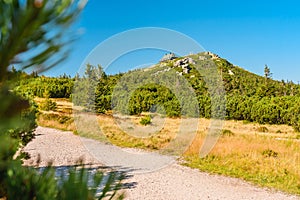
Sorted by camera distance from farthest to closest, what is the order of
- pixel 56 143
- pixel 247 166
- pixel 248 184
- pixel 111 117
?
1. pixel 111 117
2. pixel 56 143
3. pixel 247 166
4. pixel 248 184

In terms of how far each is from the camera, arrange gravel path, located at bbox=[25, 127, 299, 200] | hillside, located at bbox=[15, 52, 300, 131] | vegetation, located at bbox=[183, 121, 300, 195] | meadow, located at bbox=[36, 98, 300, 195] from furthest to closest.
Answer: hillside, located at bbox=[15, 52, 300, 131]
meadow, located at bbox=[36, 98, 300, 195]
vegetation, located at bbox=[183, 121, 300, 195]
gravel path, located at bbox=[25, 127, 299, 200]

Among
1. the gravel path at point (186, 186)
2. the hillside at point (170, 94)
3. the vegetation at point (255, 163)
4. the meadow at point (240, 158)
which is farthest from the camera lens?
the hillside at point (170, 94)

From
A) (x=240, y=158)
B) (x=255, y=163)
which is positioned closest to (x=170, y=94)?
(x=240, y=158)

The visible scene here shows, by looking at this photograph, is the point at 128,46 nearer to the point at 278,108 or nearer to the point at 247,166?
the point at 247,166

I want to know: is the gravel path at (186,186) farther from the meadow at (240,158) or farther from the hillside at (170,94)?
the hillside at (170,94)

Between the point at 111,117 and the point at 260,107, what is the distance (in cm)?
1332

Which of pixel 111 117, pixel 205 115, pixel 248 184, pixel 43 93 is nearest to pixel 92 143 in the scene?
pixel 248 184

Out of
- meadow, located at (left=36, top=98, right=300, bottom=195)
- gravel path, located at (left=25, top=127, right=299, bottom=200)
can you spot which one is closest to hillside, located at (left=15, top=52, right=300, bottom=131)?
meadow, located at (left=36, top=98, right=300, bottom=195)

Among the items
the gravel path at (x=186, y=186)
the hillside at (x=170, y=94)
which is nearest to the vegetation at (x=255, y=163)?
the gravel path at (x=186, y=186)

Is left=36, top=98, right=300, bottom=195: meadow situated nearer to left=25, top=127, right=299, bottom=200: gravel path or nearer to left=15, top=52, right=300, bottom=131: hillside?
left=25, top=127, right=299, bottom=200: gravel path

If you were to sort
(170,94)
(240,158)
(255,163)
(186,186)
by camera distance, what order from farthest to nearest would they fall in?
1. (170,94)
2. (240,158)
3. (255,163)
4. (186,186)

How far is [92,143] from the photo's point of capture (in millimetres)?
12961

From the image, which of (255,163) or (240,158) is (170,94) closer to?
(240,158)

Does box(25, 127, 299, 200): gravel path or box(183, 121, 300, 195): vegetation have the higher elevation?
box(183, 121, 300, 195): vegetation
